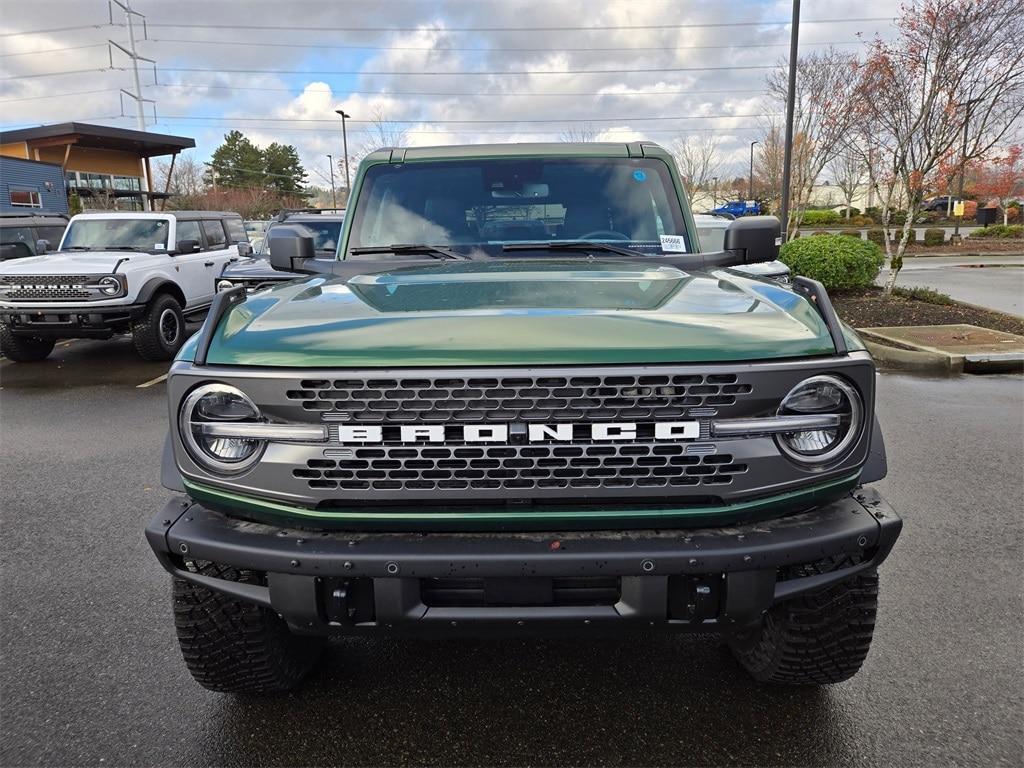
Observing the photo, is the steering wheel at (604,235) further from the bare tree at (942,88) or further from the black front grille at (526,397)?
the bare tree at (942,88)

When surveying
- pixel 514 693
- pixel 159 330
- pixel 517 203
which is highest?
pixel 517 203

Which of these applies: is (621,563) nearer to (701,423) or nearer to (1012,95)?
(701,423)

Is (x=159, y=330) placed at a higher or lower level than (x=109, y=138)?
lower

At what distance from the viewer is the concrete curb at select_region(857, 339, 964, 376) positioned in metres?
8.54

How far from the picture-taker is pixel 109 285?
9070 millimetres

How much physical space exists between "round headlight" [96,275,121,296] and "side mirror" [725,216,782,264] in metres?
8.08

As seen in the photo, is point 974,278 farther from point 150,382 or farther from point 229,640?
point 229,640

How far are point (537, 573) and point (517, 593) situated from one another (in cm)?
10

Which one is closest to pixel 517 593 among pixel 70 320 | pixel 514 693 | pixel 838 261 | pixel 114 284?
pixel 514 693

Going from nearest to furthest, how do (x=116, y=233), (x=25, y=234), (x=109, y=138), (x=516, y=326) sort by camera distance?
(x=516, y=326)
(x=116, y=233)
(x=25, y=234)
(x=109, y=138)

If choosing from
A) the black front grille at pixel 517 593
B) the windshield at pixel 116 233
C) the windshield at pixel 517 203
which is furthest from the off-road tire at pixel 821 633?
the windshield at pixel 116 233

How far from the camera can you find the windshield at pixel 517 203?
11.7 ft

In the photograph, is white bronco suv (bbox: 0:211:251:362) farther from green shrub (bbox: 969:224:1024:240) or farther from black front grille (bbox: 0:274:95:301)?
green shrub (bbox: 969:224:1024:240)

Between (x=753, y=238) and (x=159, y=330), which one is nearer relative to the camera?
(x=753, y=238)
